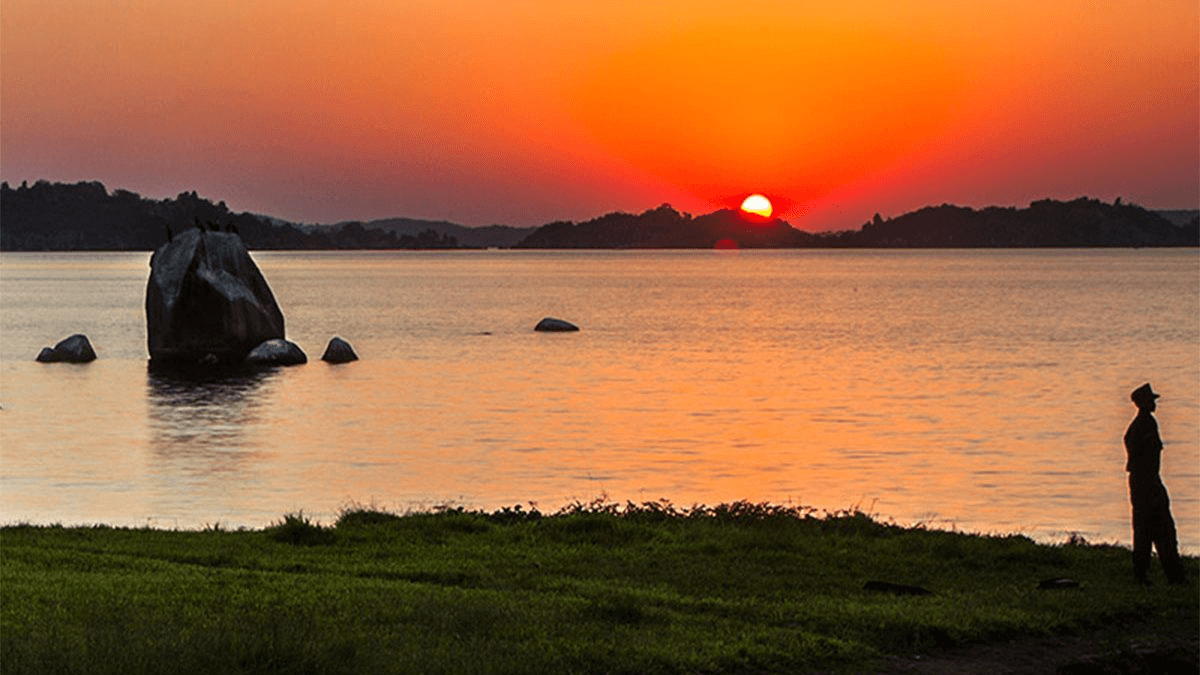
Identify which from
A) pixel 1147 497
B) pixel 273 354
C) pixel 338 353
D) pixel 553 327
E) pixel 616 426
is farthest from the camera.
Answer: pixel 553 327

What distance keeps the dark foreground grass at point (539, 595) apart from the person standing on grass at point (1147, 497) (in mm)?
391

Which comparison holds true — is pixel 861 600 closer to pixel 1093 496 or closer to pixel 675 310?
pixel 1093 496

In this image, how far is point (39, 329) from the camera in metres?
109

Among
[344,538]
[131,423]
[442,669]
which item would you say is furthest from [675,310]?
[442,669]

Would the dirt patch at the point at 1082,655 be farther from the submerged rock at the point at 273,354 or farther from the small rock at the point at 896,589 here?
the submerged rock at the point at 273,354

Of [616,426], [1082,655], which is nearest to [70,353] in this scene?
[616,426]

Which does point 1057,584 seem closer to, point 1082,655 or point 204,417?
point 1082,655

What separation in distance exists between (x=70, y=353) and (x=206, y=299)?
45.7 ft

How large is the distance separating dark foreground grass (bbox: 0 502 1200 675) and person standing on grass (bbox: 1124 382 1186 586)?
391 millimetres

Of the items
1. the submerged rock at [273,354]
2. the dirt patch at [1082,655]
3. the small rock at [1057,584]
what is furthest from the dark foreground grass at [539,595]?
the submerged rock at [273,354]

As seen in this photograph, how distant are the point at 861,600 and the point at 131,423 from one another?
37623 millimetres

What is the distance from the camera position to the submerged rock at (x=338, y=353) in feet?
247

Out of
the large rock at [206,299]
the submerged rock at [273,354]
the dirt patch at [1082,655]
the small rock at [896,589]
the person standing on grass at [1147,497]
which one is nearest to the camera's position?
the dirt patch at [1082,655]

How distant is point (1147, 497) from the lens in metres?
18.1
